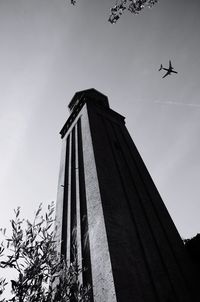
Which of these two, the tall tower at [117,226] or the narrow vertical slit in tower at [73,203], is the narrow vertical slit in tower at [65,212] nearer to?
the tall tower at [117,226]

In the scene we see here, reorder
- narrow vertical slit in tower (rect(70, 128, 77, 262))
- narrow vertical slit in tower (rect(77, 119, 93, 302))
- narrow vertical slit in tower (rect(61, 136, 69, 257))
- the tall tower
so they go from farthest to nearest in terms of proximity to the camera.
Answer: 1. narrow vertical slit in tower (rect(61, 136, 69, 257))
2. narrow vertical slit in tower (rect(70, 128, 77, 262))
3. narrow vertical slit in tower (rect(77, 119, 93, 302))
4. the tall tower

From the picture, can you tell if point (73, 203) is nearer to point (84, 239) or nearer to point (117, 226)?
point (84, 239)

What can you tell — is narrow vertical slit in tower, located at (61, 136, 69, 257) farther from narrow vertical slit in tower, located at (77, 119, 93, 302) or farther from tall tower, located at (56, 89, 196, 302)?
narrow vertical slit in tower, located at (77, 119, 93, 302)

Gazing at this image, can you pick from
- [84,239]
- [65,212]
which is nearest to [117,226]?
[84,239]

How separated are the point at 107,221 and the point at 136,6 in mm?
6774

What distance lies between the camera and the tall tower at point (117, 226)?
6312 millimetres

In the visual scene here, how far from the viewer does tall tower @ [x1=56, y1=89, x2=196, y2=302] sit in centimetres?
631

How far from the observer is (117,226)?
294 inches

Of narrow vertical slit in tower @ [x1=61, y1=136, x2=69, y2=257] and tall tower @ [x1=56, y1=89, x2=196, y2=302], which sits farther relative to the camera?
narrow vertical slit in tower @ [x1=61, y1=136, x2=69, y2=257]

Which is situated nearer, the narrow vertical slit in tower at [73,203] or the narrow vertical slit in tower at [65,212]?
the narrow vertical slit in tower at [73,203]

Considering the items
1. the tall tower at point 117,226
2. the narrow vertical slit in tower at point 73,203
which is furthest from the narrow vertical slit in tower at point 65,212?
the narrow vertical slit in tower at point 73,203

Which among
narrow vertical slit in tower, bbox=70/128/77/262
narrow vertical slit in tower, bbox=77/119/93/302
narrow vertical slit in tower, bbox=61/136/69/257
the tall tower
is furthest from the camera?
narrow vertical slit in tower, bbox=61/136/69/257

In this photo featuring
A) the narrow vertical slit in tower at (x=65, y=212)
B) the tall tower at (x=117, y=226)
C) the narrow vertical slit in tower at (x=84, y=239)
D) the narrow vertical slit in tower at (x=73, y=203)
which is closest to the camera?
the tall tower at (x=117, y=226)

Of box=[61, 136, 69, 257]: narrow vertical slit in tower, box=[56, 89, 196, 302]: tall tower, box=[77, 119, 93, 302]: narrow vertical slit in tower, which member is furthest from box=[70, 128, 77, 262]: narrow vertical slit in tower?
box=[61, 136, 69, 257]: narrow vertical slit in tower
